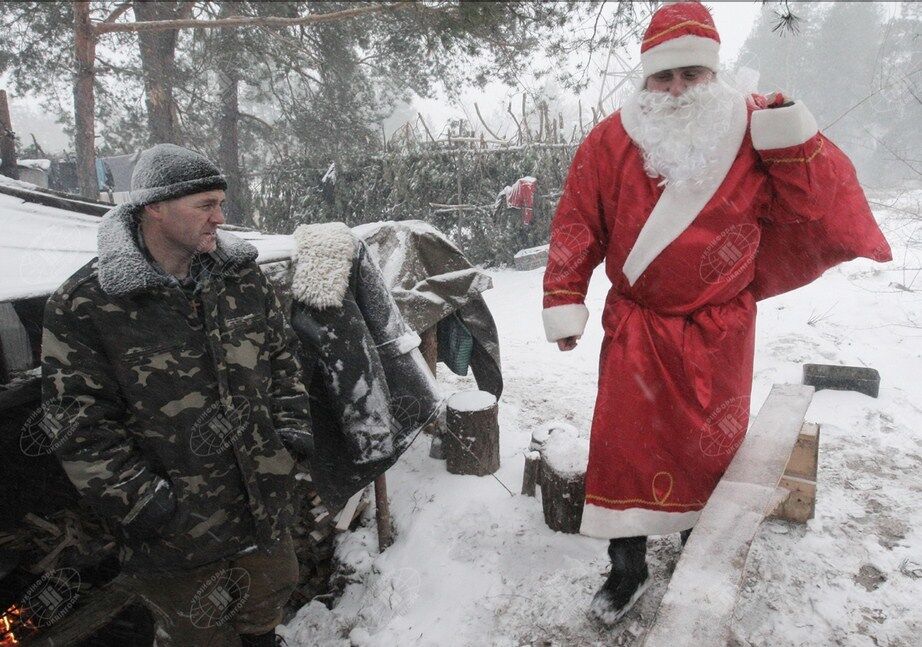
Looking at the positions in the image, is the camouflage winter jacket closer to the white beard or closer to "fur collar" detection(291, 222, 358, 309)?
"fur collar" detection(291, 222, 358, 309)

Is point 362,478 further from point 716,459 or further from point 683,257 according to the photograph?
point 683,257

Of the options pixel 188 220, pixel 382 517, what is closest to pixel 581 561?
pixel 382 517

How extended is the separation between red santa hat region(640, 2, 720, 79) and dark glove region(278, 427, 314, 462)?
72.8 inches

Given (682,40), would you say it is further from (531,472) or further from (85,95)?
(85,95)

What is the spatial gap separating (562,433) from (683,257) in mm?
1472

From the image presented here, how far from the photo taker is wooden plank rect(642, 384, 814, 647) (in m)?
1.31

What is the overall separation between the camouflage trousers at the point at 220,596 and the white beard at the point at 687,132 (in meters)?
1.98

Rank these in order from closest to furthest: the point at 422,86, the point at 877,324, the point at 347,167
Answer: the point at 877,324
the point at 422,86
the point at 347,167

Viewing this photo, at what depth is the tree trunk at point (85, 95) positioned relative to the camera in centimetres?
623

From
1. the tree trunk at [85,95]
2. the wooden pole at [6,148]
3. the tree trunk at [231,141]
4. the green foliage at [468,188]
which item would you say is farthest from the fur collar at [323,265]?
the tree trunk at [231,141]

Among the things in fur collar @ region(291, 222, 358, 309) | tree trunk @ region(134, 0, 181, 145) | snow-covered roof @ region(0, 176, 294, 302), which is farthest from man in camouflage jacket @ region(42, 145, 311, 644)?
tree trunk @ region(134, 0, 181, 145)

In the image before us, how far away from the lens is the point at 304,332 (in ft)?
8.29

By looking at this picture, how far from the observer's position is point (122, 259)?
5.13 ft

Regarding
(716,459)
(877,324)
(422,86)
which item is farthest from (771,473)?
(422,86)
